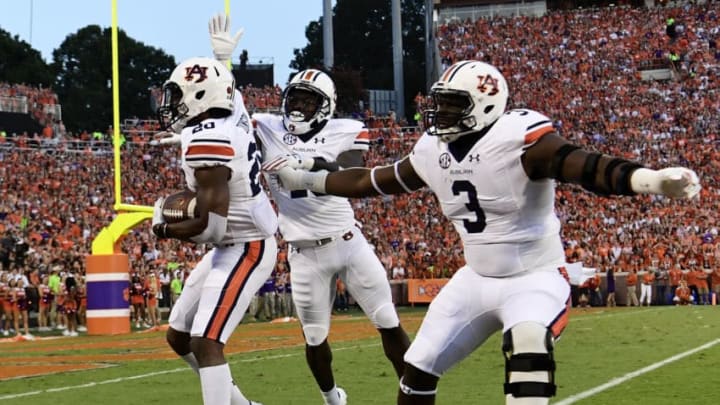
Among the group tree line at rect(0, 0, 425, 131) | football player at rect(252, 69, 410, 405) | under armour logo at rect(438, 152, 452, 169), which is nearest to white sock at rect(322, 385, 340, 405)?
football player at rect(252, 69, 410, 405)

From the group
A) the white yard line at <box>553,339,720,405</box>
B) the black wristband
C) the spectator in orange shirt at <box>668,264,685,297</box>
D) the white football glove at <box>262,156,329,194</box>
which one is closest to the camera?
the white football glove at <box>262,156,329,194</box>

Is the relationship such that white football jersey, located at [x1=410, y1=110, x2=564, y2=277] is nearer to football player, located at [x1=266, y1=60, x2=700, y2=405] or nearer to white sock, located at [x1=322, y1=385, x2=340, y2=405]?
football player, located at [x1=266, y1=60, x2=700, y2=405]

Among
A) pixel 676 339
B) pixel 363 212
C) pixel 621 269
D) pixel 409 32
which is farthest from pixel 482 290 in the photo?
pixel 409 32

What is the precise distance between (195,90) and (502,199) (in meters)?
1.99

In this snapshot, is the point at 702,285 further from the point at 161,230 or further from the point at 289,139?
the point at 161,230

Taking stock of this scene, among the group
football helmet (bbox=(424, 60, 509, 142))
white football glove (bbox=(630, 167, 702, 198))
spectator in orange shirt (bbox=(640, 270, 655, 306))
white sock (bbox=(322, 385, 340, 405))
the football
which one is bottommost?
spectator in orange shirt (bbox=(640, 270, 655, 306))

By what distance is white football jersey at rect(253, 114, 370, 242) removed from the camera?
736 cm

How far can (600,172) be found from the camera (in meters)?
4.62

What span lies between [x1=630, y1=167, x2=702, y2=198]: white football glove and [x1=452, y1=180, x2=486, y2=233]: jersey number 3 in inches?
32.0

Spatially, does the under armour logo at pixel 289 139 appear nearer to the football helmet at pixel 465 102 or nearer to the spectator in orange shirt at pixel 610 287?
the football helmet at pixel 465 102

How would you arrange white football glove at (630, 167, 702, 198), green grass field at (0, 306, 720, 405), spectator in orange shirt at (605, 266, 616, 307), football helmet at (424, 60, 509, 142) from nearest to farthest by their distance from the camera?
white football glove at (630, 167, 702, 198) → football helmet at (424, 60, 509, 142) → green grass field at (0, 306, 720, 405) → spectator in orange shirt at (605, 266, 616, 307)

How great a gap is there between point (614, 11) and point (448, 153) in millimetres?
38422

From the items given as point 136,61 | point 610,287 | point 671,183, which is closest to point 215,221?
point 671,183

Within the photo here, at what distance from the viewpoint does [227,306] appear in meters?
6.00
